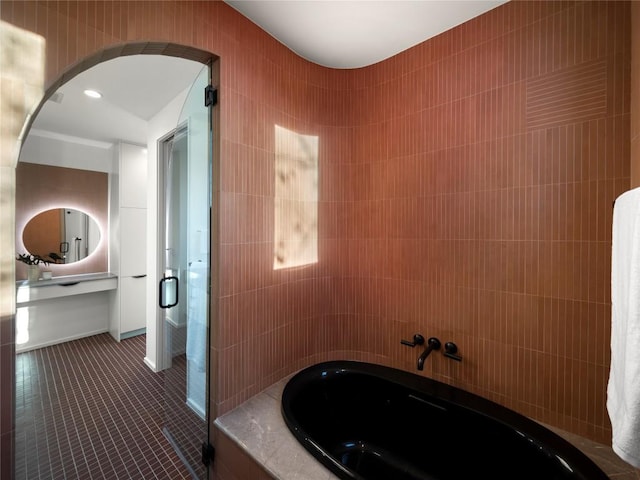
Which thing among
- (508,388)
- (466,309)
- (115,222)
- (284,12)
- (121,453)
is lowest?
(121,453)

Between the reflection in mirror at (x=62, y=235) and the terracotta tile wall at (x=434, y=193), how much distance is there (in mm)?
2667

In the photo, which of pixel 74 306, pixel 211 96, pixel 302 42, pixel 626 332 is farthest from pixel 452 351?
pixel 74 306

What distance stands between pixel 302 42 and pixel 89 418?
119 inches

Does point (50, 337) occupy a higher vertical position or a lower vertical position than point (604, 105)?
lower

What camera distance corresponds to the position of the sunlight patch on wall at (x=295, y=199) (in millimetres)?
1578

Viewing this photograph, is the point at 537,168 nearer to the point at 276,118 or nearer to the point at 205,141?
the point at 276,118

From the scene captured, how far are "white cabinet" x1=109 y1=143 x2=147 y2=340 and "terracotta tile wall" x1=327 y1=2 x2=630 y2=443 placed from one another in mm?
2936

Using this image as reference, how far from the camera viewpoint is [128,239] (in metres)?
3.34

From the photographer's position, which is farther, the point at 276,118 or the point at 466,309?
the point at 276,118

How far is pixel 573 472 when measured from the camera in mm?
997

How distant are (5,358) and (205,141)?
1167 mm

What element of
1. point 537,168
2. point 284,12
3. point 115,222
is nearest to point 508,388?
point 537,168

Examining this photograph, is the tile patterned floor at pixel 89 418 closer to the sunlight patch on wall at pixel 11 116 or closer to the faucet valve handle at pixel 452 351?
the sunlight patch on wall at pixel 11 116

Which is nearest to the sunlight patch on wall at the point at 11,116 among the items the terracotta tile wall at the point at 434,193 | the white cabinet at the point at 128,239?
the terracotta tile wall at the point at 434,193
